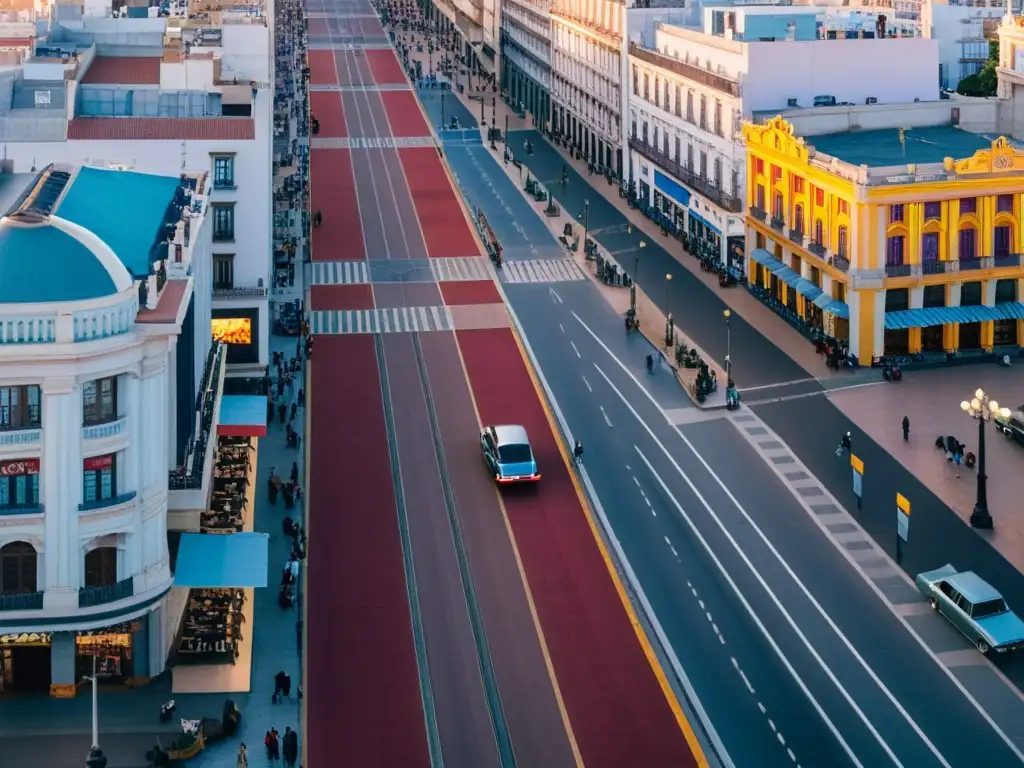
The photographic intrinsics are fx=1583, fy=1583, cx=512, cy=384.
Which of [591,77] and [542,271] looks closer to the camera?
[542,271]

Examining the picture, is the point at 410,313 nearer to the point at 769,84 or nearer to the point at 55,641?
the point at 769,84

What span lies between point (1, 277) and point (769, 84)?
6908 centimetres

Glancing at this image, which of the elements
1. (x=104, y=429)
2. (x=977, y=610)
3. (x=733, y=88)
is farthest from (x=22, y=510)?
(x=733, y=88)

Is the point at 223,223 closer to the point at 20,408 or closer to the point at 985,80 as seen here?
the point at 20,408

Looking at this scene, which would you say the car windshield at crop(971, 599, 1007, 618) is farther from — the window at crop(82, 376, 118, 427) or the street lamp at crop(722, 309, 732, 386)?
the window at crop(82, 376, 118, 427)

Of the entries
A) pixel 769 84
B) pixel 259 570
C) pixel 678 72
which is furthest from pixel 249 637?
pixel 678 72

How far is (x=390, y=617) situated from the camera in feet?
194

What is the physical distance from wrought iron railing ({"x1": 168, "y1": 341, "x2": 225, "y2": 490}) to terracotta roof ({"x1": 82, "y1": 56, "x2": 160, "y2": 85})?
90.9 ft

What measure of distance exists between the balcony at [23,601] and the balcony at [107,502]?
3045 millimetres

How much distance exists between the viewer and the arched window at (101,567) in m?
51.2

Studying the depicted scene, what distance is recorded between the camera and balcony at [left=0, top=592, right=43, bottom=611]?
164 feet

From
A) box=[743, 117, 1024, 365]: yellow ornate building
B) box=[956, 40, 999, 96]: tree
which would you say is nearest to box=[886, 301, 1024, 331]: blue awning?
box=[743, 117, 1024, 365]: yellow ornate building

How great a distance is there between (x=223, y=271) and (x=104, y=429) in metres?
32.8

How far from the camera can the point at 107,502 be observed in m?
50.7
